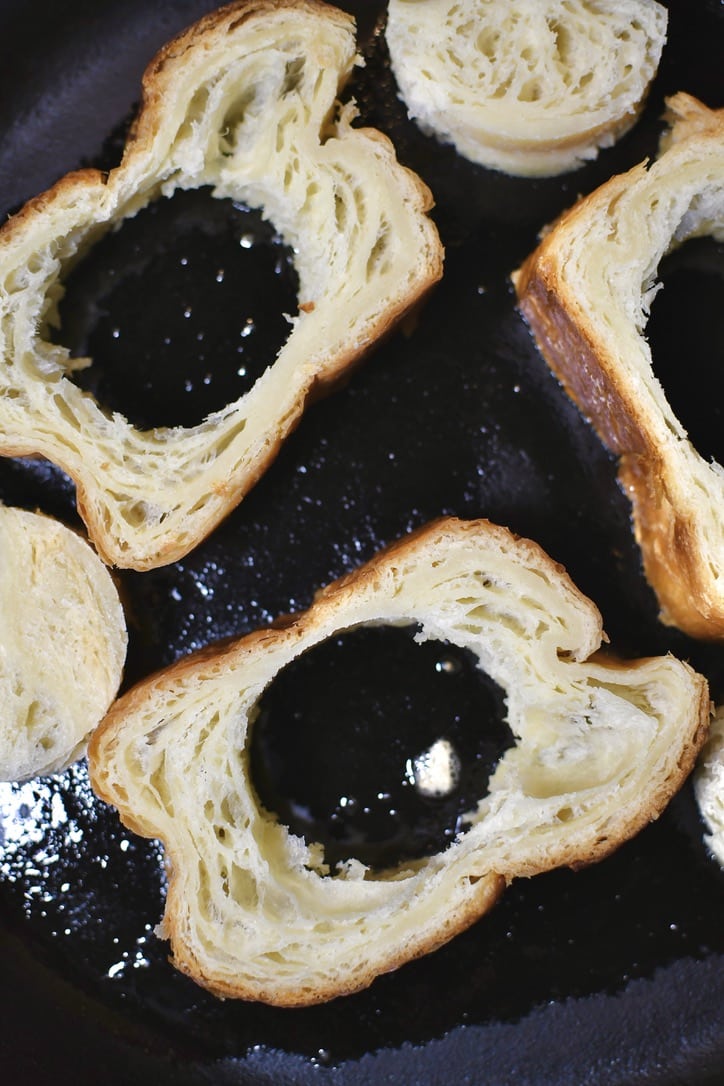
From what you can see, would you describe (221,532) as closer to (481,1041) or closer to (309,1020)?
(309,1020)

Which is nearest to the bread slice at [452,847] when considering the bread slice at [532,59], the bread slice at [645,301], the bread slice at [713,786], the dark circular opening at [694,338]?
the bread slice at [713,786]

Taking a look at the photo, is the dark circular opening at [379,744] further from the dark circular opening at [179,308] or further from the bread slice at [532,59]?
the bread slice at [532,59]

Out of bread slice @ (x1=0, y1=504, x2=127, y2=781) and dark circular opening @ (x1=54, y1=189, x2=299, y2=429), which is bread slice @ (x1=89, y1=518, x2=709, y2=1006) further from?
dark circular opening @ (x1=54, y1=189, x2=299, y2=429)

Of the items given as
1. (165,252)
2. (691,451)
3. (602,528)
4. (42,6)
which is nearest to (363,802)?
(602,528)

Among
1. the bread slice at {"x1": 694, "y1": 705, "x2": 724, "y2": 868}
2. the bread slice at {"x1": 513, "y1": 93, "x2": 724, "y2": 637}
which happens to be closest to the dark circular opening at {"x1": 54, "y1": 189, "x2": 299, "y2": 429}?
the bread slice at {"x1": 513, "y1": 93, "x2": 724, "y2": 637}

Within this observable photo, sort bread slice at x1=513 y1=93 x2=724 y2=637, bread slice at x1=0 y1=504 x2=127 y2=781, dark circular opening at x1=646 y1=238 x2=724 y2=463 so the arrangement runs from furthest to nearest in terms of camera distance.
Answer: dark circular opening at x1=646 y1=238 x2=724 y2=463 → bread slice at x1=0 y1=504 x2=127 y2=781 → bread slice at x1=513 y1=93 x2=724 y2=637

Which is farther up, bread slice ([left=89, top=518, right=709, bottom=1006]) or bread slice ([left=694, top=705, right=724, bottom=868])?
bread slice ([left=89, top=518, right=709, bottom=1006])
